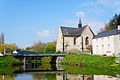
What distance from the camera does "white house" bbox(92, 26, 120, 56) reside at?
1764 inches

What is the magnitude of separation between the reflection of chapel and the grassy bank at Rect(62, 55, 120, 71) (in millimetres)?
11135

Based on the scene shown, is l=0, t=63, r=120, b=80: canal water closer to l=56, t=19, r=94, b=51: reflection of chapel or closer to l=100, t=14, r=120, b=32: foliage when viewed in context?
l=56, t=19, r=94, b=51: reflection of chapel

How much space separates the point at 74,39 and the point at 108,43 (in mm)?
20213

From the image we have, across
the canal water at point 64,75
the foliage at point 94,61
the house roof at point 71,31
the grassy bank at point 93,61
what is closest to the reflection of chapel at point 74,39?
the house roof at point 71,31

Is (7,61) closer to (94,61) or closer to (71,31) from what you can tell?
(94,61)

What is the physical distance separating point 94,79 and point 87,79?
0.87 m

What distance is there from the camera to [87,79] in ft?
79.6

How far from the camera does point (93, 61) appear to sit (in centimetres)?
4128

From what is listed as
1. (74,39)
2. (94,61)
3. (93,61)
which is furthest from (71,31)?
(94,61)

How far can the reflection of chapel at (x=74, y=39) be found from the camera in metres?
64.2

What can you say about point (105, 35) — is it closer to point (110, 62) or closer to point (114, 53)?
point (114, 53)

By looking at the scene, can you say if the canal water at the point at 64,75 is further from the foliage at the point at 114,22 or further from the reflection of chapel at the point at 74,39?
the foliage at the point at 114,22

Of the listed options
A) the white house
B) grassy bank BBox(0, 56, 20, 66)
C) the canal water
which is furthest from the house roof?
the canal water

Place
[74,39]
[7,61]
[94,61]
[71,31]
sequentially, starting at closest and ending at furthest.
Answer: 1. [94,61]
2. [7,61]
3. [74,39]
4. [71,31]
